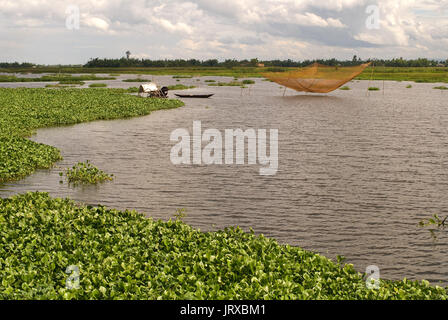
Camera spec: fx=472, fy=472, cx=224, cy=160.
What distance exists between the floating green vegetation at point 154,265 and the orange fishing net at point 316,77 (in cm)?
4765

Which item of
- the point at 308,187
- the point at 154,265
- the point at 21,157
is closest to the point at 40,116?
the point at 21,157

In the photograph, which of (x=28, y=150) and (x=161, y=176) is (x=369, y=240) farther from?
(x=28, y=150)

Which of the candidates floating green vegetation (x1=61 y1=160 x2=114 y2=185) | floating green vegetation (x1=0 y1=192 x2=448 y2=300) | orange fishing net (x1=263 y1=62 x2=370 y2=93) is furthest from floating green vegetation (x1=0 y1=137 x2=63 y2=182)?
orange fishing net (x1=263 y1=62 x2=370 y2=93)

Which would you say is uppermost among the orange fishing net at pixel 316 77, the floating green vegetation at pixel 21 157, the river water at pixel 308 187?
the orange fishing net at pixel 316 77

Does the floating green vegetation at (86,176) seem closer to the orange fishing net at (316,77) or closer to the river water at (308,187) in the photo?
the river water at (308,187)

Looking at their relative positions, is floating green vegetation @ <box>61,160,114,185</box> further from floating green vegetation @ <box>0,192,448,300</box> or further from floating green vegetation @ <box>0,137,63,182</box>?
floating green vegetation @ <box>0,192,448,300</box>

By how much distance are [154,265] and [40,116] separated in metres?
27.1

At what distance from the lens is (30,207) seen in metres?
12.3

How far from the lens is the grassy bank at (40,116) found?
18.7m

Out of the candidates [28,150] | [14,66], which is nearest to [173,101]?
[28,150]

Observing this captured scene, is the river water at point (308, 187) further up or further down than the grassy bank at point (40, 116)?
further down

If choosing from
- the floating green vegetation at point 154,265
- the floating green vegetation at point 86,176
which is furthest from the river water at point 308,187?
the floating green vegetation at point 154,265

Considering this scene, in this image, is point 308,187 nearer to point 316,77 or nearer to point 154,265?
point 154,265

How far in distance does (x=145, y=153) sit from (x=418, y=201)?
12920 mm
